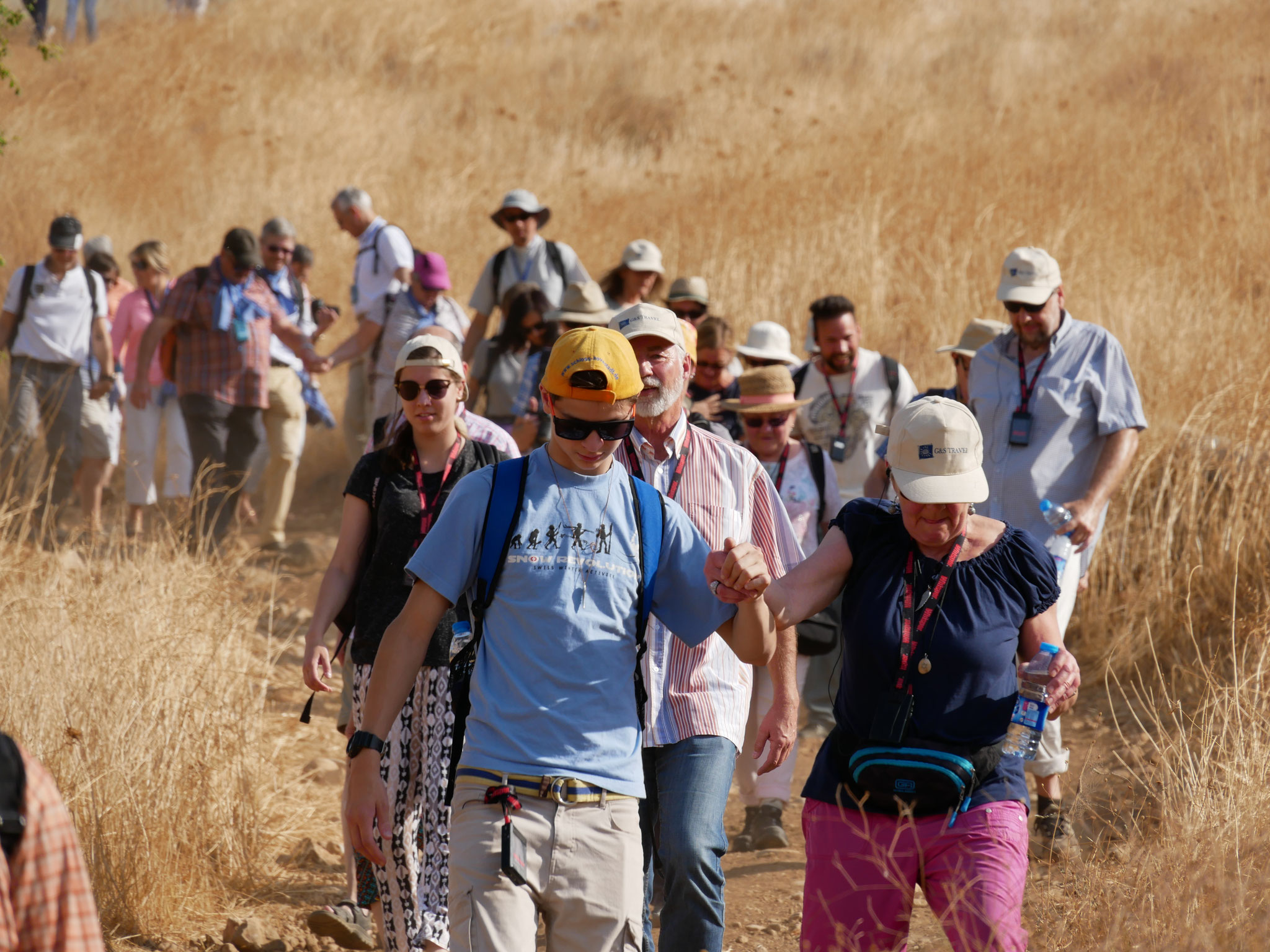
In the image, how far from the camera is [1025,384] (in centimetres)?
555

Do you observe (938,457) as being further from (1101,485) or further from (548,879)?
(1101,485)

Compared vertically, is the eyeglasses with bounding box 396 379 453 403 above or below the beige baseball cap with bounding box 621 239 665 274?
below

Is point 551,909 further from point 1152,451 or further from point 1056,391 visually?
point 1152,451

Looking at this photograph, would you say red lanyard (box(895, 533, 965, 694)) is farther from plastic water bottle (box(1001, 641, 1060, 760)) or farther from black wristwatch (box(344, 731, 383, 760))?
black wristwatch (box(344, 731, 383, 760))

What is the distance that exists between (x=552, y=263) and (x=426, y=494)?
5.07 m

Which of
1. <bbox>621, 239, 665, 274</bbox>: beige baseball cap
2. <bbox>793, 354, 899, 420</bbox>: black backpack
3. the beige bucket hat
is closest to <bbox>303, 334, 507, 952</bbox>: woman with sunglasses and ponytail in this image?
<bbox>793, 354, 899, 420</bbox>: black backpack

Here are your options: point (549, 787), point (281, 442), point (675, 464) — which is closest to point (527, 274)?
point (281, 442)

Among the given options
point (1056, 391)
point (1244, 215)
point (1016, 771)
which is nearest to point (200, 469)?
point (1056, 391)

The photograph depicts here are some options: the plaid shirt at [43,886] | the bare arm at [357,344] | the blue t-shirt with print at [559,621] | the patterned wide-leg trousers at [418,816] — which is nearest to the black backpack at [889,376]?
the patterned wide-leg trousers at [418,816]

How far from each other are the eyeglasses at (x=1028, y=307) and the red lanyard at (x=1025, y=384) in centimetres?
17

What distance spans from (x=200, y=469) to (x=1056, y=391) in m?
5.01

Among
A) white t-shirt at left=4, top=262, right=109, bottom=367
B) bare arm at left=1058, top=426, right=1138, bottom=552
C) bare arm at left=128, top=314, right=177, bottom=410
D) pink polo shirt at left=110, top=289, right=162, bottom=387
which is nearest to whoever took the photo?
bare arm at left=1058, top=426, right=1138, bottom=552

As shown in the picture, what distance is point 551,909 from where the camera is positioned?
2969mm

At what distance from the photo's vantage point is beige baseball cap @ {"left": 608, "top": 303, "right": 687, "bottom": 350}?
3945 mm
